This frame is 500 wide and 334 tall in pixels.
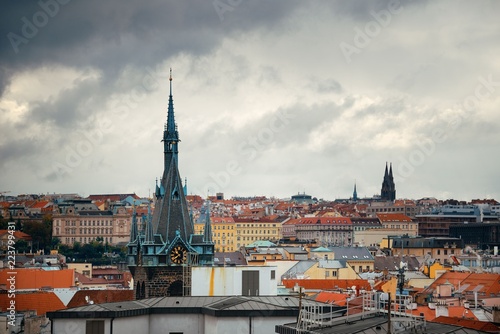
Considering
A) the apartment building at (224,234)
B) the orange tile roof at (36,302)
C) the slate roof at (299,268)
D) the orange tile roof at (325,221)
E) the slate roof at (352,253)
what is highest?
the orange tile roof at (325,221)

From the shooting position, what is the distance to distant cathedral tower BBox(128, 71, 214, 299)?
51.0 meters

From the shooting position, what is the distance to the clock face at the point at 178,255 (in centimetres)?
5122

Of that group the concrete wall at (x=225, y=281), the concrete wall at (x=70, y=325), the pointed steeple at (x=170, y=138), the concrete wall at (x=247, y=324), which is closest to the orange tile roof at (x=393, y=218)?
the pointed steeple at (x=170, y=138)

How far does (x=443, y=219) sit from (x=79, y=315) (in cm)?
16135

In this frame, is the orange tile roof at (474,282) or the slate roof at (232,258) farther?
the slate roof at (232,258)

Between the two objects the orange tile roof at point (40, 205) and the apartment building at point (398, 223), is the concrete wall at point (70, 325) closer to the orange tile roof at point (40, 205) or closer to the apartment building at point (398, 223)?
the orange tile roof at point (40, 205)

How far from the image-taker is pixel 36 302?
62.6m

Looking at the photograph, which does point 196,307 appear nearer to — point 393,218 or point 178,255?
point 178,255

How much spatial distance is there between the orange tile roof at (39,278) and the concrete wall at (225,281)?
3522 cm

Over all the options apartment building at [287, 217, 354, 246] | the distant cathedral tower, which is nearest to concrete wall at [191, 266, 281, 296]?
the distant cathedral tower

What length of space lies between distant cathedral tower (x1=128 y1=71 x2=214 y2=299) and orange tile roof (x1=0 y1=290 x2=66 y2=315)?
32.4ft

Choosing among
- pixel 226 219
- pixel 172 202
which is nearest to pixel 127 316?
pixel 172 202

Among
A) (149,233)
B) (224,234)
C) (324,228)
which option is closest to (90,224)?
(224,234)

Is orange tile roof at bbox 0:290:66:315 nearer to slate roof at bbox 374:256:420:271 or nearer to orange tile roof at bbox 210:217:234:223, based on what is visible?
slate roof at bbox 374:256:420:271
